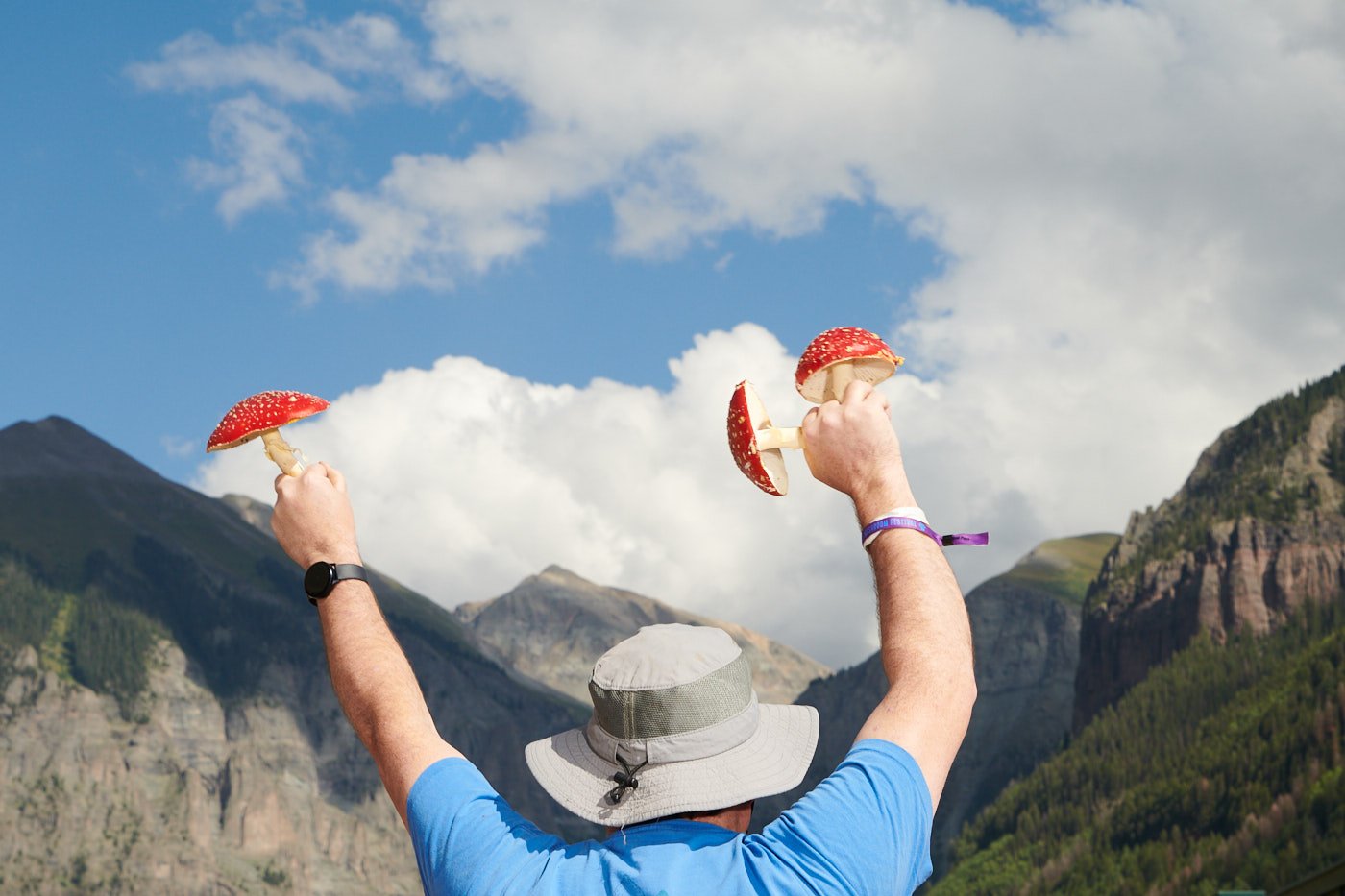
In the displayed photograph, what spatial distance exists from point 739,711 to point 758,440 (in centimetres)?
76

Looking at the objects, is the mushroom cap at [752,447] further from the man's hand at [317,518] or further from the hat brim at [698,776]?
the man's hand at [317,518]

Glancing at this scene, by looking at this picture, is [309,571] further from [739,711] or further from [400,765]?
[739,711]

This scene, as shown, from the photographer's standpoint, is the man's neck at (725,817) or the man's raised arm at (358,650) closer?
the man's neck at (725,817)

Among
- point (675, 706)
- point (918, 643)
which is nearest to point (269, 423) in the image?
point (675, 706)

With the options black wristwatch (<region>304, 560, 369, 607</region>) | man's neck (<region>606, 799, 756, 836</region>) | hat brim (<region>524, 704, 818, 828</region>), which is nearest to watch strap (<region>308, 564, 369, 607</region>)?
black wristwatch (<region>304, 560, 369, 607</region>)

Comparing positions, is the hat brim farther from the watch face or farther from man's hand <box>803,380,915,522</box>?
the watch face

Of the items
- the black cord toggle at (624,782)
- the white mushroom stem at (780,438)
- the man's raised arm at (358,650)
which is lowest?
the black cord toggle at (624,782)

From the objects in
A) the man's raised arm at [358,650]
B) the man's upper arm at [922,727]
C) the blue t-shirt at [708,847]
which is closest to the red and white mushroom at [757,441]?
the man's upper arm at [922,727]

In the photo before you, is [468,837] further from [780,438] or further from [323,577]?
[780,438]

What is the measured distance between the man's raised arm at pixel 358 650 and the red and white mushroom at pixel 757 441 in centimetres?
100

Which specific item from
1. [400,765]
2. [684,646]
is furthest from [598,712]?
[400,765]

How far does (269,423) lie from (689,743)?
1.64 m

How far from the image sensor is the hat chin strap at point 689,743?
3568mm

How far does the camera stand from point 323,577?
4238 mm
